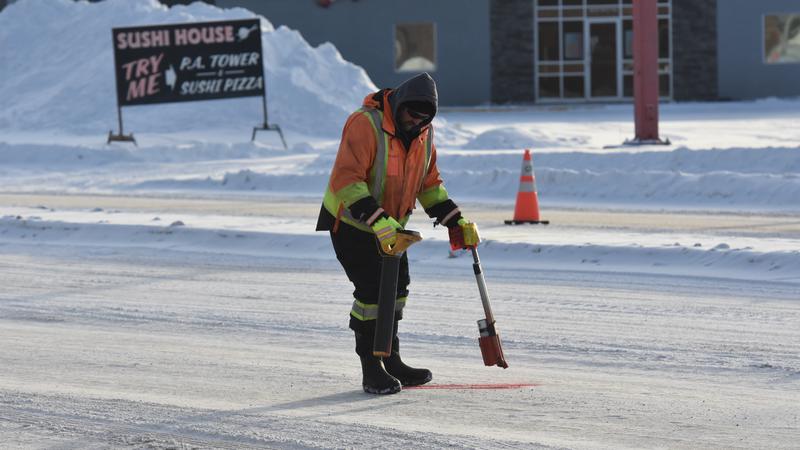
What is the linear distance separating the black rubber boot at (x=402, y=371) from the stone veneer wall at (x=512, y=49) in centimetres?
3419

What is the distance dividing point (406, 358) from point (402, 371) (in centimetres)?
81

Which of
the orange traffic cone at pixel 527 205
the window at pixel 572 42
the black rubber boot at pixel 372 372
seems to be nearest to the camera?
the black rubber boot at pixel 372 372

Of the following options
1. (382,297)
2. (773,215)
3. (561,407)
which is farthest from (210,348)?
(773,215)

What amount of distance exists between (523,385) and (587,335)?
1.46m

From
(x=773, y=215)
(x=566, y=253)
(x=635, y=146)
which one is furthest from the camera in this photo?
(x=635, y=146)

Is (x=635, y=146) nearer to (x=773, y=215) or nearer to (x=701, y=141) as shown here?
(x=701, y=141)

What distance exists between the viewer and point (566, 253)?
11680 mm

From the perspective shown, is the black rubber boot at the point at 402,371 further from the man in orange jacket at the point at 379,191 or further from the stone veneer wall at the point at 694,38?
the stone veneer wall at the point at 694,38

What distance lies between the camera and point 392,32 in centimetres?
4141

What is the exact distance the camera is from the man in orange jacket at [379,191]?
251 inches

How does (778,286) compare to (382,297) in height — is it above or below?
below

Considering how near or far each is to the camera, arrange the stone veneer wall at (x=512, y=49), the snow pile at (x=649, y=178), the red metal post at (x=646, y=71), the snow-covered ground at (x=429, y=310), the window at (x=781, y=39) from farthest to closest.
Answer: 1. the stone veneer wall at (x=512, y=49)
2. the window at (x=781, y=39)
3. the red metal post at (x=646, y=71)
4. the snow pile at (x=649, y=178)
5. the snow-covered ground at (x=429, y=310)

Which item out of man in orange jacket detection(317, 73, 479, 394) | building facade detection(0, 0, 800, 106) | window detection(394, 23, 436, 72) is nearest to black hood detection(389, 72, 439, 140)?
man in orange jacket detection(317, 73, 479, 394)

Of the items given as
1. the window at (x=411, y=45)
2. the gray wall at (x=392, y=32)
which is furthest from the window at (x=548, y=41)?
the window at (x=411, y=45)
